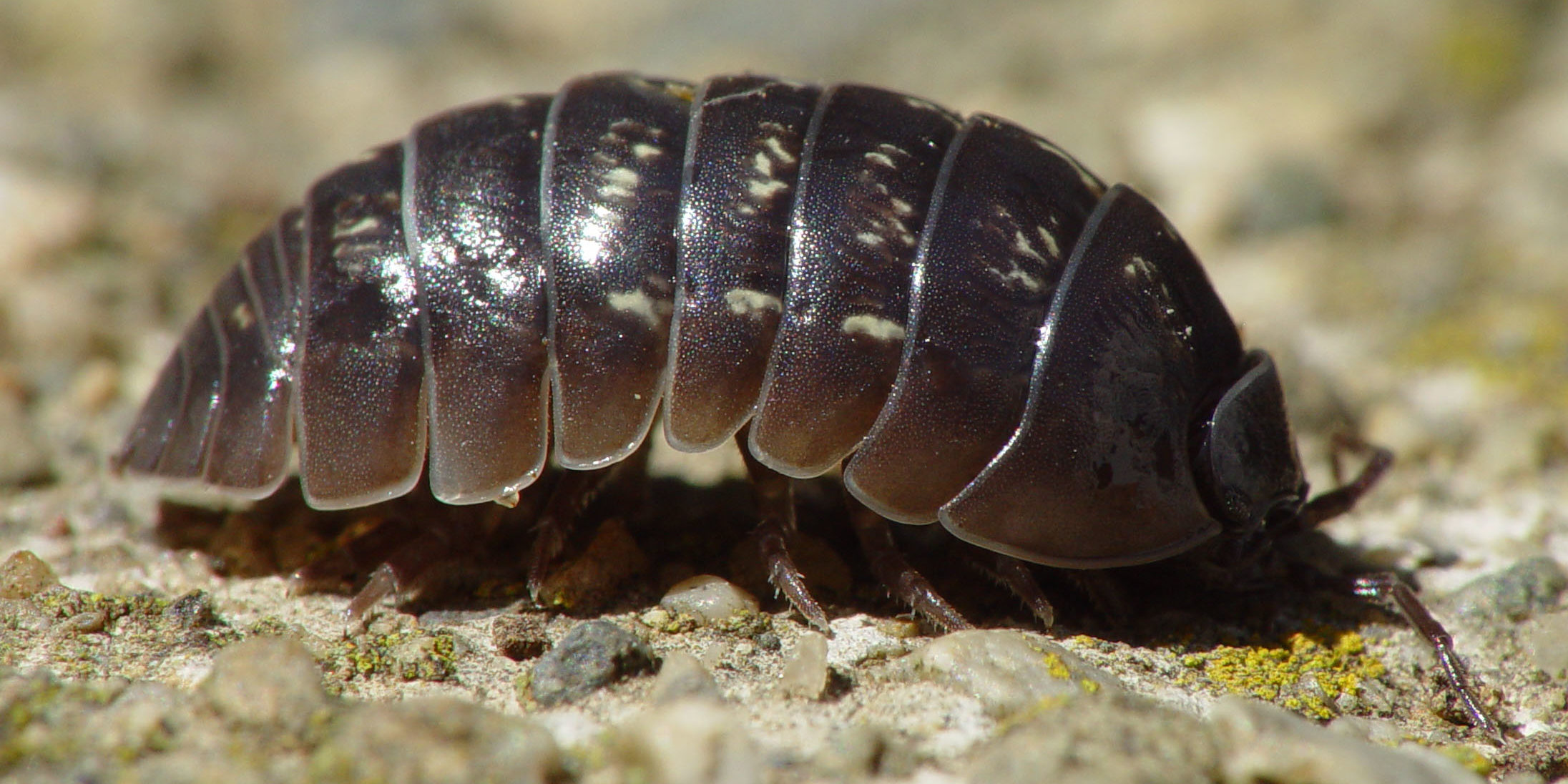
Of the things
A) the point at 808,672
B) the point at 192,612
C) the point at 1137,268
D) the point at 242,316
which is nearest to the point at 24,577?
the point at 192,612

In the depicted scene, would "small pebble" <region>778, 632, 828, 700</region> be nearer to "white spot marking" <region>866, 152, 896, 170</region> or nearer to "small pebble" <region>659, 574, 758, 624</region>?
"small pebble" <region>659, 574, 758, 624</region>

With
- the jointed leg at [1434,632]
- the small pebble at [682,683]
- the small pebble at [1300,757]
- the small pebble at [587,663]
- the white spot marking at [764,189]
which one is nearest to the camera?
the small pebble at [1300,757]

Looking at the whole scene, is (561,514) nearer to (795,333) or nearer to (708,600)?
(708,600)

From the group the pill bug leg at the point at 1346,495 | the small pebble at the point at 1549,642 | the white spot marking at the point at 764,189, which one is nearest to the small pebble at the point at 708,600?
the white spot marking at the point at 764,189

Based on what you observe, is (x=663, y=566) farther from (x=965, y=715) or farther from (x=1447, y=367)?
(x=1447, y=367)

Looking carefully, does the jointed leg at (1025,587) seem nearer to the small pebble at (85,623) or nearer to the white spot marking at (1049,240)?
the white spot marking at (1049,240)
